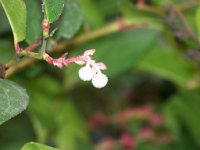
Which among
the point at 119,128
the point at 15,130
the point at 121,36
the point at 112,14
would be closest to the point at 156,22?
the point at 121,36

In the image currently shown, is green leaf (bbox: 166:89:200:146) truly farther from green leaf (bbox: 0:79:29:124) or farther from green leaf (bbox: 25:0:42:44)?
green leaf (bbox: 0:79:29:124)

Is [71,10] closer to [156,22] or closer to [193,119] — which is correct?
[156,22]

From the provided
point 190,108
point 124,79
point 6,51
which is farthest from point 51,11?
point 124,79

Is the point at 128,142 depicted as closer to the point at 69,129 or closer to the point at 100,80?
the point at 69,129

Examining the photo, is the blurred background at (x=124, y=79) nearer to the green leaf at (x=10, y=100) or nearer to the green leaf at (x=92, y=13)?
the green leaf at (x=92, y=13)

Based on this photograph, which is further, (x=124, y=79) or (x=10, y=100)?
(x=124, y=79)

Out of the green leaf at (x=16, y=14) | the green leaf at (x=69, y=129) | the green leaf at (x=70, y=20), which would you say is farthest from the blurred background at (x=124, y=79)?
the green leaf at (x=16, y=14)

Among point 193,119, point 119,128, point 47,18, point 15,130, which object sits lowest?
point 15,130
